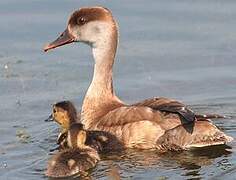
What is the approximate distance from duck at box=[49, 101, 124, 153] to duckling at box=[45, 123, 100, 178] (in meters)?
0.06

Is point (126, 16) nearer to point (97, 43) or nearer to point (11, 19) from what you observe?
point (11, 19)

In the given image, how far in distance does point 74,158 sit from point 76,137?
0.92 ft

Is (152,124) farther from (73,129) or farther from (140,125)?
(73,129)

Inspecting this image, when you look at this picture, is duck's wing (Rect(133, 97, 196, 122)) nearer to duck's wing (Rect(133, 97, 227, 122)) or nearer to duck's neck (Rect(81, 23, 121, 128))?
A: duck's wing (Rect(133, 97, 227, 122))

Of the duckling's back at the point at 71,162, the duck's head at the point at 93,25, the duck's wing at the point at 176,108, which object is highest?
the duck's head at the point at 93,25

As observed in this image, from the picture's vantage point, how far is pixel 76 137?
8664mm

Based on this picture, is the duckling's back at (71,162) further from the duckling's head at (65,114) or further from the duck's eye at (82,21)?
the duck's eye at (82,21)

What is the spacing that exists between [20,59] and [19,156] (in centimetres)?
257

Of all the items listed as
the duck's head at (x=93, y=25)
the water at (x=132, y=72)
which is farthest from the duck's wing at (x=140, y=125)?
the duck's head at (x=93, y=25)

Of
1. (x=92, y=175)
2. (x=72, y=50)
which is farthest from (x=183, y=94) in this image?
(x=92, y=175)

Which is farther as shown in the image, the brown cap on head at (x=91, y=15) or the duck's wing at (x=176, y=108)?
the brown cap on head at (x=91, y=15)

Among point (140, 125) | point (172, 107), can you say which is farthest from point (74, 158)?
point (172, 107)

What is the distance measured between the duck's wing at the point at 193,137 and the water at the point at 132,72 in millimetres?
84

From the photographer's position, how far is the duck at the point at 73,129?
888cm
